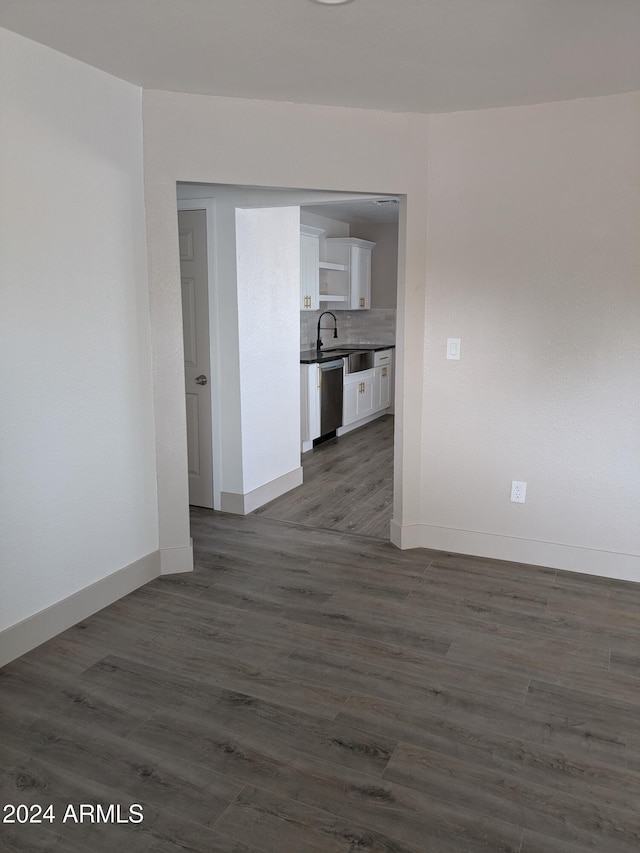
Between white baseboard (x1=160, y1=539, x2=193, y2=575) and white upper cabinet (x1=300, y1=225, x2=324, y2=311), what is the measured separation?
3806 millimetres

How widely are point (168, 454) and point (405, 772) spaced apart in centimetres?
211

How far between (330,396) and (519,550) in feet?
11.0

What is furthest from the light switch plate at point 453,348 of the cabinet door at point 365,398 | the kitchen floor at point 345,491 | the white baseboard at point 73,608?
the cabinet door at point 365,398

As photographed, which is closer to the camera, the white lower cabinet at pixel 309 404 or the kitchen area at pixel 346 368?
the kitchen area at pixel 346 368

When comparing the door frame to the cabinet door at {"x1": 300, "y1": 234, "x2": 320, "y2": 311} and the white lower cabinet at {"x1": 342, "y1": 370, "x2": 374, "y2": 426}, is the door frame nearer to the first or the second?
the cabinet door at {"x1": 300, "y1": 234, "x2": 320, "y2": 311}

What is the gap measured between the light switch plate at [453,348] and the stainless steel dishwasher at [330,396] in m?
2.79

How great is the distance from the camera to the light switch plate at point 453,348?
392 centimetres

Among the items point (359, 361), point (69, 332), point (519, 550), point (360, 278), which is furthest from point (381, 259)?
point (69, 332)

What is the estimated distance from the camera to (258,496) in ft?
16.3

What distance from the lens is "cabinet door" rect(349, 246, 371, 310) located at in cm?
824

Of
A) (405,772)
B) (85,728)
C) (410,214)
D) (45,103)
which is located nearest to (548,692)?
(405,772)

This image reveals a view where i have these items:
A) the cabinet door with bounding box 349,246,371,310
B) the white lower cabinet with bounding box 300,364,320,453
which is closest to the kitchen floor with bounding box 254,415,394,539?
the white lower cabinet with bounding box 300,364,320,453

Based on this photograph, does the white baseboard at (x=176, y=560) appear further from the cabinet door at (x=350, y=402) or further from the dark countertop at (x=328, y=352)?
the cabinet door at (x=350, y=402)

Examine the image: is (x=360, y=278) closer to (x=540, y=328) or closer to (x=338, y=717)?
(x=540, y=328)
